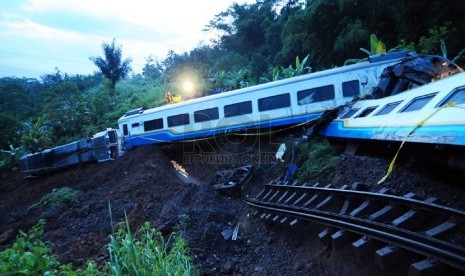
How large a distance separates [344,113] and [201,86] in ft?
59.7

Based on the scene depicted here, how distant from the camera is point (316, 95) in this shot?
11883 mm

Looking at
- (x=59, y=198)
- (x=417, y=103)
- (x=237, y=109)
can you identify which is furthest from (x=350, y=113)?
(x=59, y=198)

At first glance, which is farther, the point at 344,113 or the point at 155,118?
the point at 155,118

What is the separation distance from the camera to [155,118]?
48.5 feet

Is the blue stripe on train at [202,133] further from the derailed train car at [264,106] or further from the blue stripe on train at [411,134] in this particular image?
the blue stripe on train at [411,134]

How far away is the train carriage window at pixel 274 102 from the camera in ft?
40.1

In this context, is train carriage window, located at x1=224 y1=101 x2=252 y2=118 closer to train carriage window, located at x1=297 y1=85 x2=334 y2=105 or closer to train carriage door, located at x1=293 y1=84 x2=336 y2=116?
train carriage door, located at x1=293 y1=84 x2=336 y2=116

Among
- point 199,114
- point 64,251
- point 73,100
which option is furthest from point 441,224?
point 73,100

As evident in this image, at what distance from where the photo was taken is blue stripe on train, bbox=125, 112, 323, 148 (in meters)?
12.2

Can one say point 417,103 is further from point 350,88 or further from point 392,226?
point 350,88

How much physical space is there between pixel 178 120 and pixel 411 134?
33.7 feet

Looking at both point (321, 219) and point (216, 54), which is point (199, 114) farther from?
point (216, 54)

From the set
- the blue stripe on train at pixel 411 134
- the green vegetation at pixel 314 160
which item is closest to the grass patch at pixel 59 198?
the green vegetation at pixel 314 160

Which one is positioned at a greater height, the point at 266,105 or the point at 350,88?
the point at 350,88
